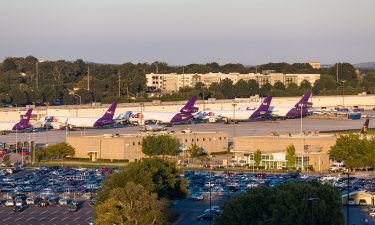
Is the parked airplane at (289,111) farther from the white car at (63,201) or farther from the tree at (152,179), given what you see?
the white car at (63,201)

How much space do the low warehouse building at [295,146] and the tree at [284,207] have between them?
2779 cm

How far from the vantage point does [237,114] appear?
111500mm

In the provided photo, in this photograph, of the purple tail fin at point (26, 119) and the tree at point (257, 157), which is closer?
the tree at point (257, 157)

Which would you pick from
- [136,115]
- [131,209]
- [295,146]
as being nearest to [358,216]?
[131,209]

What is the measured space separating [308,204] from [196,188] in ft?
61.6

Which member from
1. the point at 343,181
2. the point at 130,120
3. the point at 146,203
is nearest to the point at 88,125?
the point at 130,120

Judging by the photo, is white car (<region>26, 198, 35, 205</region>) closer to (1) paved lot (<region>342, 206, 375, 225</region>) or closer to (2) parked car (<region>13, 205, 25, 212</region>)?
(2) parked car (<region>13, 205, 25, 212</region>)

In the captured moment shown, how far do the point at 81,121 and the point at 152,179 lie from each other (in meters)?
56.4

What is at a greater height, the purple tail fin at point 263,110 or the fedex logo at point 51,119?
the purple tail fin at point 263,110

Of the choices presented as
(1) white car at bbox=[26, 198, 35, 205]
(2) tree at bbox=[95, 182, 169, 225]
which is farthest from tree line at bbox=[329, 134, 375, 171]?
(2) tree at bbox=[95, 182, 169, 225]

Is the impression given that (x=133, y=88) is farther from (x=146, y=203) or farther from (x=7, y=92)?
(x=146, y=203)

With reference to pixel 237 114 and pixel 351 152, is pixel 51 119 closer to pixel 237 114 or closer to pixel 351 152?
pixel 237 114

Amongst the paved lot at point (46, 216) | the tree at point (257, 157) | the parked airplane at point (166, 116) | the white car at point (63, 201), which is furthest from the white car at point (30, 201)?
the parked airplane at point (166, 116)

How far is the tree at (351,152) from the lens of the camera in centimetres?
6356
